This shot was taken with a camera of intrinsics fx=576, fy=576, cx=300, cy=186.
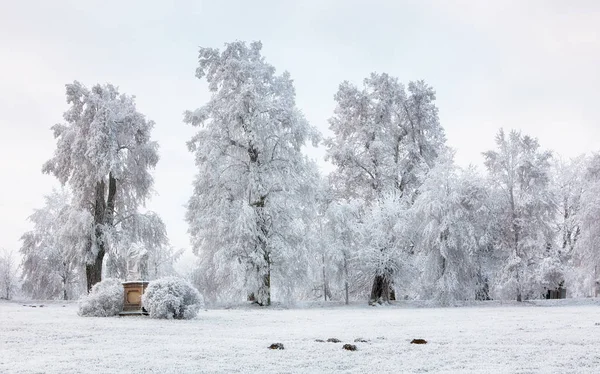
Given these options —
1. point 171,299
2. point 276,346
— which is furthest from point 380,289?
point 276,346

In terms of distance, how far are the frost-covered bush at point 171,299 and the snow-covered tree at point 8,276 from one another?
124 feet

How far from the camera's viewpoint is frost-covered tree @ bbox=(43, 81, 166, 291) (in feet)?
101

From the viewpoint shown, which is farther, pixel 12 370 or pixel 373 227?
pixel 373 227

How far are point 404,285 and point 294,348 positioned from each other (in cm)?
2536

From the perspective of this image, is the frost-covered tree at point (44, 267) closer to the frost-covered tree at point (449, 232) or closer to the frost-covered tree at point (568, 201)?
the frost-covered tree at point (449, 232)

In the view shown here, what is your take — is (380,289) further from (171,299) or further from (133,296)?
(171,299)

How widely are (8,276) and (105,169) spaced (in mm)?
29506

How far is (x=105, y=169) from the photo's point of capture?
101ft

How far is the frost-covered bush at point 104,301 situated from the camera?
67.5 ft

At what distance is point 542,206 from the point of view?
3366cm

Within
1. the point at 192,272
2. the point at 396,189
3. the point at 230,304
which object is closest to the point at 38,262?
the point at 192,272

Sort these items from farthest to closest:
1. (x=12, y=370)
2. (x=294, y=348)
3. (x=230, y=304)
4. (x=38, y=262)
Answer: (x=38, y=262) → (x=230, y=304) → (x=294, y=348) → (x=12, y=370)

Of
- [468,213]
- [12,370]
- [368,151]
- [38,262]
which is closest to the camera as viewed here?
[12,370]

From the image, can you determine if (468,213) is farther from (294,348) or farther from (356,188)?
(294,348)
